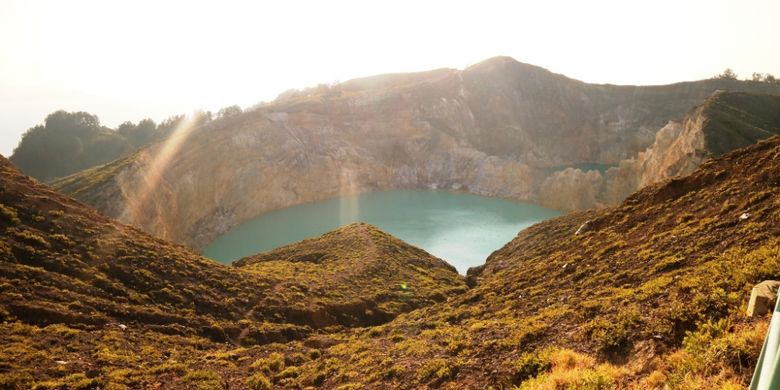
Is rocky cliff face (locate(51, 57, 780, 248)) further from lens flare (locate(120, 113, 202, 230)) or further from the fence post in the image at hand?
the fence post

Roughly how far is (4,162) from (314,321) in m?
23.6

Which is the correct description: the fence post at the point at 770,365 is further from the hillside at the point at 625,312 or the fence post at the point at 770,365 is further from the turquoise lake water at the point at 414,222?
the turquoise lake water at the point at 414,222

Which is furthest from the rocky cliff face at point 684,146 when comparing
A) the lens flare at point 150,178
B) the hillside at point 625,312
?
the lens flare at point 150,178

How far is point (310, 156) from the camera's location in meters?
97.6

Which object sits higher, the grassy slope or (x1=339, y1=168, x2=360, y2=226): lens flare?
the grassy slope

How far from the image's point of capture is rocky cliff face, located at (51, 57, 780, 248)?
72250mm

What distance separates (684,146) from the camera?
2179 inches

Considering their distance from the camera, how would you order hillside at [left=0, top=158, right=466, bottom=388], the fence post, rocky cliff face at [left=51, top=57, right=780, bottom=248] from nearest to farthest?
the fence post → hillside at [left=0, top=158, right=466, bottom=388] → rocky cliff face at [left=51, top=57, right=780, bottom=248]

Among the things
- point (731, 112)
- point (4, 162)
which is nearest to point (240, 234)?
point (4, 162)

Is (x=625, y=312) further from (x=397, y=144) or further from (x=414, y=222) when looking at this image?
(x=397, y=144)

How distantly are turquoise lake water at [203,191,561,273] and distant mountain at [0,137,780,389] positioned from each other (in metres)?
30.9

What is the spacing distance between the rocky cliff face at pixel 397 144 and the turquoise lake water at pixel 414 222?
413 centimetres

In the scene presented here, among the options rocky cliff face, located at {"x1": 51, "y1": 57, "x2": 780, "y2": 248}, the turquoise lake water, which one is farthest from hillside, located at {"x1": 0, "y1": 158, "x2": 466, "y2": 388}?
rocky cliff face, located at {"x1": 51, "y1": 57, "x2": 780, "y2": 248}

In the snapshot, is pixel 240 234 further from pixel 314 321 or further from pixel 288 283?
pixel 314 321
